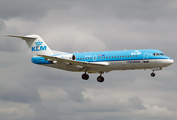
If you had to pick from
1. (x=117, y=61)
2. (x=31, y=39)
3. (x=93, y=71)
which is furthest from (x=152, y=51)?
(x=31, y=39)

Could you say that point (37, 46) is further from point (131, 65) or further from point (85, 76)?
point (131, 65)

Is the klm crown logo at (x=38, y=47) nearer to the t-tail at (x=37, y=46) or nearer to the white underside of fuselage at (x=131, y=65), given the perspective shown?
the t-tail at (x=37, y=46)

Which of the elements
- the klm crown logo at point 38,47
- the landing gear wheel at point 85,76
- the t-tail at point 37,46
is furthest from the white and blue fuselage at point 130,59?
the klm crown logo at point 38,47

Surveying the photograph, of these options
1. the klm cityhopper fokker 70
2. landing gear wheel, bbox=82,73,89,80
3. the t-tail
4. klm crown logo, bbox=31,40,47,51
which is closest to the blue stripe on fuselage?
the klm cityhopper fokker 70

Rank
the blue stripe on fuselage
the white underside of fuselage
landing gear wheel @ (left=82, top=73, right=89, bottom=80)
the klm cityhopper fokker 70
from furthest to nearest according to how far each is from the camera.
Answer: landing gear wheel @ (left=82, top=73, right=89, bottom=80)
the blue stripe on fuselage
the klm cityhopper fokker 70
the white underside of fuselage

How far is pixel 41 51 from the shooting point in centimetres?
5947

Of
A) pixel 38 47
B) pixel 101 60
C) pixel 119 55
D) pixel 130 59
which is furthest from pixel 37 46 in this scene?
pixel 130 59

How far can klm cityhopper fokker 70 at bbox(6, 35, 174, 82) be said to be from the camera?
5097 cm

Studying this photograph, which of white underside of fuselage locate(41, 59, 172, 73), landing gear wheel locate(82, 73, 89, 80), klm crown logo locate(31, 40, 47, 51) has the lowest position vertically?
landing gear wheel locate(82, 73, 89, 80)

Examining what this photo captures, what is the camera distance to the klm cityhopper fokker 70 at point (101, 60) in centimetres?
5097

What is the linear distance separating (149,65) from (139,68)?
5.39 feet

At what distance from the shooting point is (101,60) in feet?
176

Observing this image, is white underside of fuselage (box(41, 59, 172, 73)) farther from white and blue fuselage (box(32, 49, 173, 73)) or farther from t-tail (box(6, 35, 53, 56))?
t-tail (box(6, 35, 53, 56))

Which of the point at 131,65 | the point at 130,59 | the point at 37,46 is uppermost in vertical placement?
the point at 37,46
